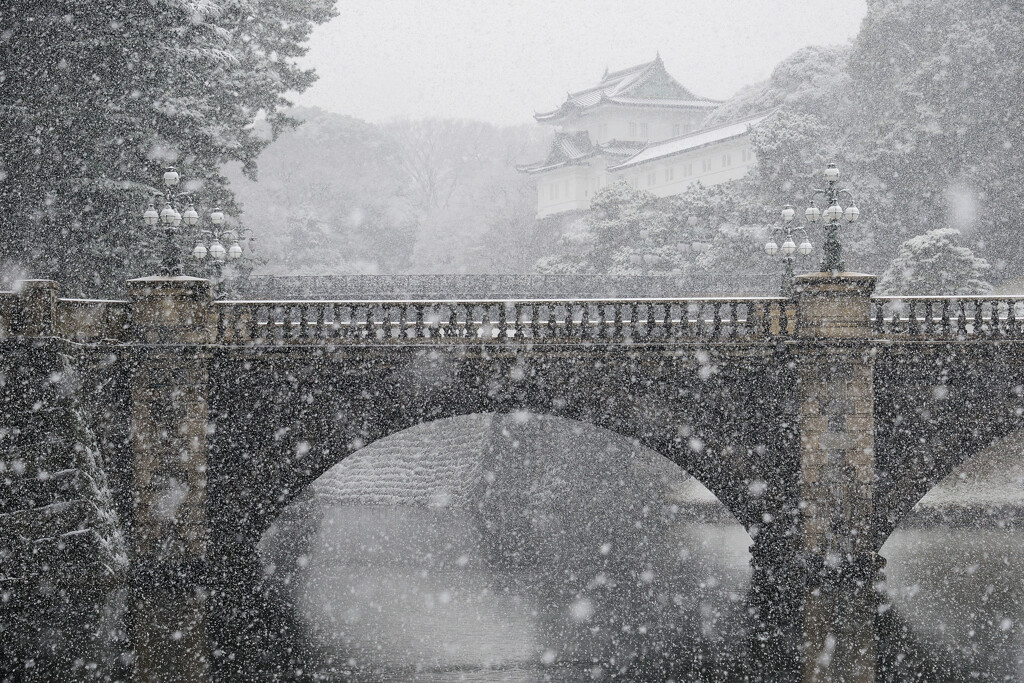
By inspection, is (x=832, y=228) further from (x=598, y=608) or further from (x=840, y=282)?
(x=598, y=608)

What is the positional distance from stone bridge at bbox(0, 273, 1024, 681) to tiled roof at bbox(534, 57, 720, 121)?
50.6 metres

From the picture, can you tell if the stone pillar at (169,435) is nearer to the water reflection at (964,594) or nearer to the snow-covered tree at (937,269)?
the water reflection at (964,594)

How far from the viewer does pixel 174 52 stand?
2211 cm

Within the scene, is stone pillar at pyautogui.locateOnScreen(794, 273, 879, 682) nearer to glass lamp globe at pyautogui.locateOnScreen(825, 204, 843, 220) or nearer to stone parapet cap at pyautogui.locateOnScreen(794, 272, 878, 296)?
stone parapet cap at pyautogui.locateOnScreen(794, 272, 878, 296)

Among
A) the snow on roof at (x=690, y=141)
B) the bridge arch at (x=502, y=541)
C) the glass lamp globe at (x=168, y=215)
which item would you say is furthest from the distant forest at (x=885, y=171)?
the glass lamp globe at (x=168, y=215)

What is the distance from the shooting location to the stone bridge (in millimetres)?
16562

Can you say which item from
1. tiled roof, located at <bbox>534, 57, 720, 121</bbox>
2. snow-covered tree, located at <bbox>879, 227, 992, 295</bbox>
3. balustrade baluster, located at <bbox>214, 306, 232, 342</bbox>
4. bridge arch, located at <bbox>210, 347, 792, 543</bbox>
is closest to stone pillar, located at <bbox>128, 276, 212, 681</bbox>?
balustrade baluster, located at <bbox>214, 306, 232, 342</bbox>

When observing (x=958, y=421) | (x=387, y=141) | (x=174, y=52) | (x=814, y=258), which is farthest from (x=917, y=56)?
(x=387, y=141)

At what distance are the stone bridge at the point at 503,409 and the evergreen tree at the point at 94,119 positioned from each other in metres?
5.65

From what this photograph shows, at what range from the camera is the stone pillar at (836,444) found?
16781 mm

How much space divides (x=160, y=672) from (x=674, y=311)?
22.7m

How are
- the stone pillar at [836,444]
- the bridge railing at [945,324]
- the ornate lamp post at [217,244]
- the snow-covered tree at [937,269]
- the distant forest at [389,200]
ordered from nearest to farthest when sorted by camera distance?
the stone pillar at [836,444] → the bridge railing at [945,324] → the ornate lamp post at [217,244] → the snow-covered tree at [937,269] → the distant forest at [389,200]

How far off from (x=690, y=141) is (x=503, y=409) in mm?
42178

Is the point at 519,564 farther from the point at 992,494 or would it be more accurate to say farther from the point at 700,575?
the point at 992,494
